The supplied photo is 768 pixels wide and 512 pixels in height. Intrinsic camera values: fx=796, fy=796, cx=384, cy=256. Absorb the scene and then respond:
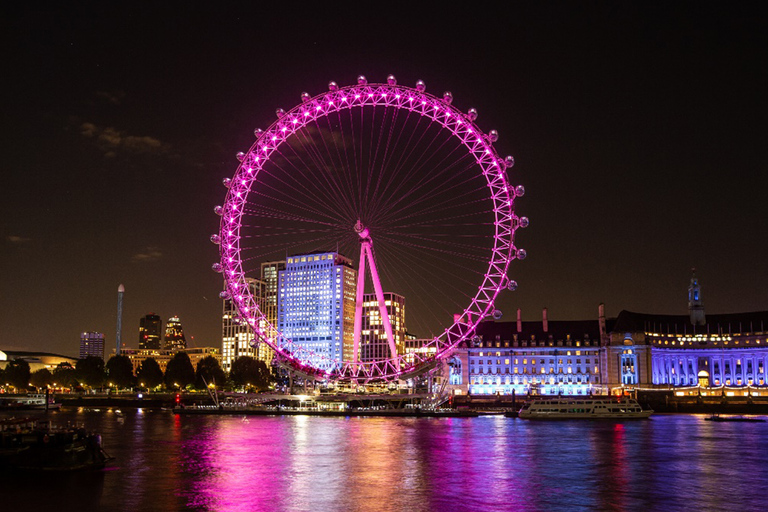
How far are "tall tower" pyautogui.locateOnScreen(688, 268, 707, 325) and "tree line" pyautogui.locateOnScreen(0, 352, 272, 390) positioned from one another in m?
93.6

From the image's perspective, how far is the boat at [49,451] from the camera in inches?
1634

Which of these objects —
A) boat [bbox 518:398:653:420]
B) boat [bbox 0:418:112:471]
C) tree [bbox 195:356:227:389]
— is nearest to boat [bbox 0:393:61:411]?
tree [bbox 195:356:227:389]

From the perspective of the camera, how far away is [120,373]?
159875 mm

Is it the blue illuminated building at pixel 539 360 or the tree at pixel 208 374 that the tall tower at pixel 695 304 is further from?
the tree at pixel 208 374

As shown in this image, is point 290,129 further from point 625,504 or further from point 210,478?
point 625,504

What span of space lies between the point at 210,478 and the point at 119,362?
13071cm

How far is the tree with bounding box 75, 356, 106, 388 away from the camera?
16036 centimetres

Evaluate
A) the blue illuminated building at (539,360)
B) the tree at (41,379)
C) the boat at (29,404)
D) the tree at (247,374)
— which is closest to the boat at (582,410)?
the blue illuminated building at (539,360)

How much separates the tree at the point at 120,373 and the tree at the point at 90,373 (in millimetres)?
1936

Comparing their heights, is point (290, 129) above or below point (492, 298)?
above

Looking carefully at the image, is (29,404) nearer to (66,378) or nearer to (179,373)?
(179,373)

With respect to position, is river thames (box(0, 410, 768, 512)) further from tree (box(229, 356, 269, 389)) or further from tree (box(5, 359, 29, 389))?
tree (box(5, 359, 29, 389))

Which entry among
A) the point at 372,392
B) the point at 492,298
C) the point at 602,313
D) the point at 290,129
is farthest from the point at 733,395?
the point at 290,129

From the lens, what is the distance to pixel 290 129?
77.1 metres
